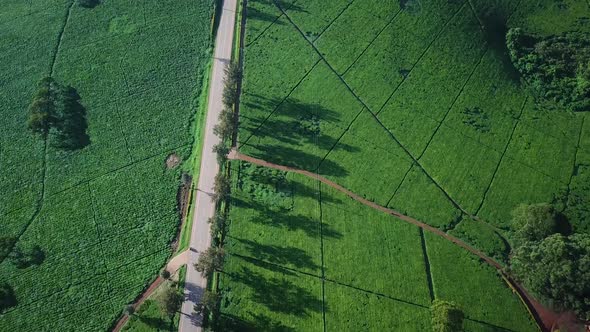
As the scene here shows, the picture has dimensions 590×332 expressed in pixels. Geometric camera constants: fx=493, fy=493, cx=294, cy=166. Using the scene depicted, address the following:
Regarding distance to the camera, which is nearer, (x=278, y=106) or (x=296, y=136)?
(x=296, y=136)

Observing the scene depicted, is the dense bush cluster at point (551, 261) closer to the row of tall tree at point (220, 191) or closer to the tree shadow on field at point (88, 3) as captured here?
the row of tall tree at point (220, 191)

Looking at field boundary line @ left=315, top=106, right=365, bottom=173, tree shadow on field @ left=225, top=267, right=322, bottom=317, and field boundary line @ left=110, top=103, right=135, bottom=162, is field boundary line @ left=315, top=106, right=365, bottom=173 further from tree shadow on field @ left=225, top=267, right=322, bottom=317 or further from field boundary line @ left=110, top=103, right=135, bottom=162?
field boundary line @ left=110, top=103, right=135, bottom=162

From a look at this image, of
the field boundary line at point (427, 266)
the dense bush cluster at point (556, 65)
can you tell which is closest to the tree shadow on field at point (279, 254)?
the field boundary line at point (427, 266)

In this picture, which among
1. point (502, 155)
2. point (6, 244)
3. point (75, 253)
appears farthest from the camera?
point (502, 155)

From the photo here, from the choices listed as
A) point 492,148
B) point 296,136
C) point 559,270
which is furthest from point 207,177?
point 559,270

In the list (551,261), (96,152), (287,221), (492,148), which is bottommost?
(551,261)

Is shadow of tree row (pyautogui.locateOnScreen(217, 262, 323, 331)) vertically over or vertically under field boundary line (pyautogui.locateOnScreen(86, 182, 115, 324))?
under

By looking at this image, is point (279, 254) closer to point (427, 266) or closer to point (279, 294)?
point (279, 294)

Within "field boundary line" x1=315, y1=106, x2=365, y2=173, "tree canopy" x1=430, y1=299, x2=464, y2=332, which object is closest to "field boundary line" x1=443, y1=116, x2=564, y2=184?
"field boundary line" x1=315, y1=106, x2=365, y2=173
